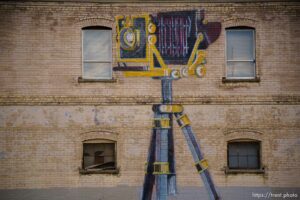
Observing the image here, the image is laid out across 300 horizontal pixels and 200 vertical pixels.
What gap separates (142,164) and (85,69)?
3.35 metres

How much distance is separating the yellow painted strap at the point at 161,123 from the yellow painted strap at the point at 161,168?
1.10m

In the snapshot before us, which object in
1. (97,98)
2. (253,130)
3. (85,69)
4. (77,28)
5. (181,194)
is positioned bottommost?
(181,194)

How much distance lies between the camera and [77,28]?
1240cm

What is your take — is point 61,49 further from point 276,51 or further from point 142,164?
point 276,51

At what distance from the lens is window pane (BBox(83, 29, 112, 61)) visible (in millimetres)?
12555

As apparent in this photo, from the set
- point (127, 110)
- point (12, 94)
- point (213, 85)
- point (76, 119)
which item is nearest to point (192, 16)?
point (213, 85)

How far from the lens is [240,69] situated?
41.5 ft

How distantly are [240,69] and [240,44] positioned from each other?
78cm

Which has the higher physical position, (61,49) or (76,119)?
(61,49)

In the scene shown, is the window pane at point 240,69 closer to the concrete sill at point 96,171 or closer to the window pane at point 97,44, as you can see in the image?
the window pane at point 97,44

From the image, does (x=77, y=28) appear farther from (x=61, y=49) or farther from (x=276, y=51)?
(x=276, y=51)

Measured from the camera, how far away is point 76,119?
40.1 ft

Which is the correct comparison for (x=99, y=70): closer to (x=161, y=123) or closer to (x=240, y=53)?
(x=161, y=123)

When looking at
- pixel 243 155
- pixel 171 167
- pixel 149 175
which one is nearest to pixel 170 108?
pixel 171 167
